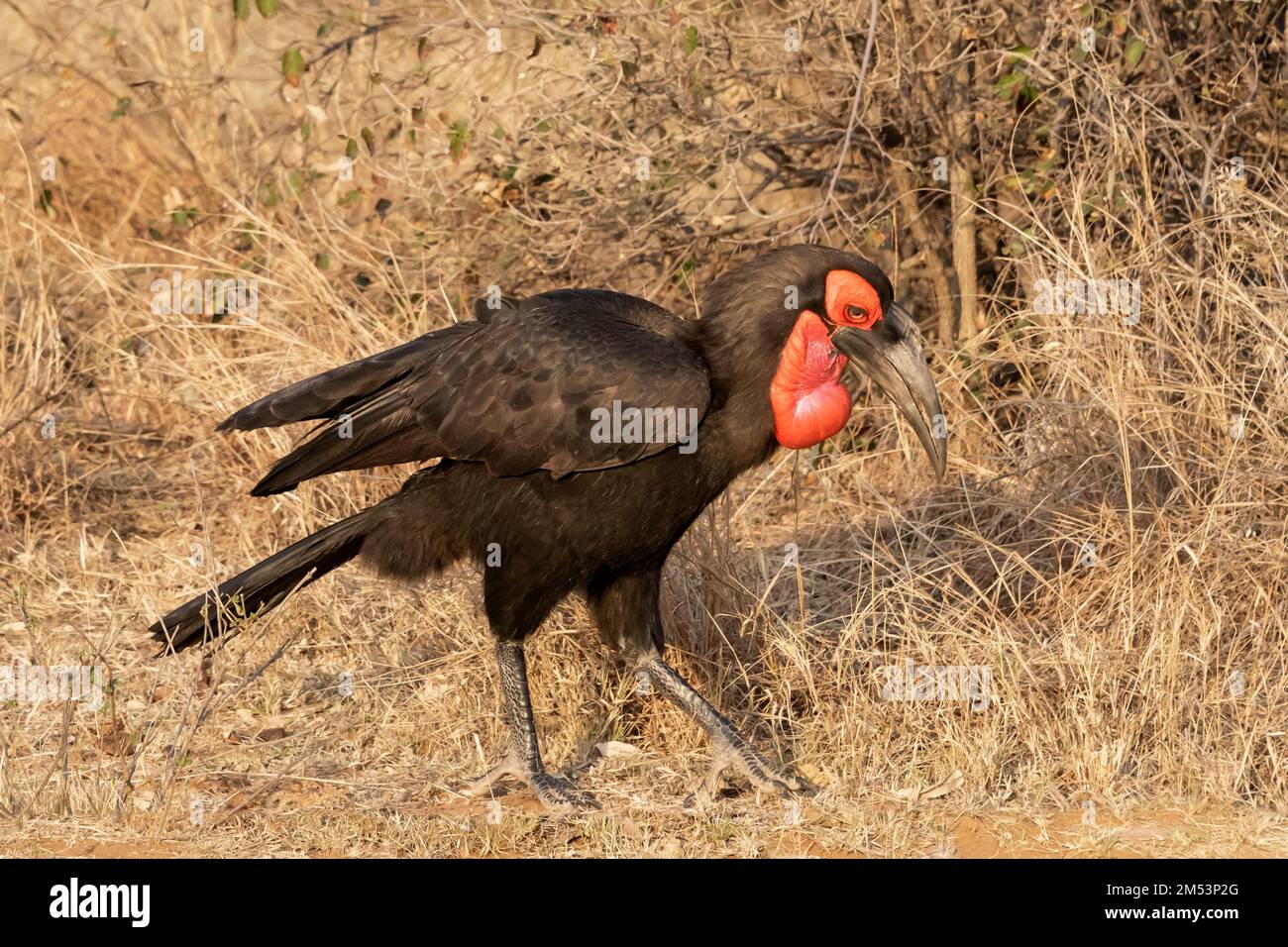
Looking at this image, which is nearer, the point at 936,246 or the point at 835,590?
the point at 835,590

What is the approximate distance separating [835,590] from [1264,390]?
1.44 meters

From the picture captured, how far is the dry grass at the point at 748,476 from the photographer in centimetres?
434

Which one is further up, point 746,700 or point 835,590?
point 835,590

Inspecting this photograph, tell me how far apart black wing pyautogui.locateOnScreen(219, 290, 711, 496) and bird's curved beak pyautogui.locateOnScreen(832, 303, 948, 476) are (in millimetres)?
407

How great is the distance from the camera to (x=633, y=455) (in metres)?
4.16

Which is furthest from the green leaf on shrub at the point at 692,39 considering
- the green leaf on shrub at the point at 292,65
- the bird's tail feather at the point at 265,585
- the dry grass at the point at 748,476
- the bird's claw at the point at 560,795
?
the bird's claw at the point at 560,795

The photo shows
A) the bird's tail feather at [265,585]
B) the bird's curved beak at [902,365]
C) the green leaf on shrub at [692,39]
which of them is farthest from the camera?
the green leaf on shrub at [692,39]

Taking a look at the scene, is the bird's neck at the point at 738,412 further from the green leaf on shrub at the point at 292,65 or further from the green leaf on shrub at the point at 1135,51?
the green leaf on shrub at the point at 292,65

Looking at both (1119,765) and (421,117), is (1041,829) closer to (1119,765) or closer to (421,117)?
(1119,765)

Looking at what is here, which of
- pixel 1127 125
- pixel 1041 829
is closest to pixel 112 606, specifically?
pixel 1041 829

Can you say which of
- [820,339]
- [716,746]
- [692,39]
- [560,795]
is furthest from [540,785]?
[692,39]

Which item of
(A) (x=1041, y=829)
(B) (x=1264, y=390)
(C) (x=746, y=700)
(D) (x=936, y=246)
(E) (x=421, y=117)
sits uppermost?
(E) (x=421, y=117)

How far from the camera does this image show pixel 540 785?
4.47 meters

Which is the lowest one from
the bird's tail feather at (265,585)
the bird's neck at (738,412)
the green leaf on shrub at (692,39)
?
the bird's tail feather at (265,585)
